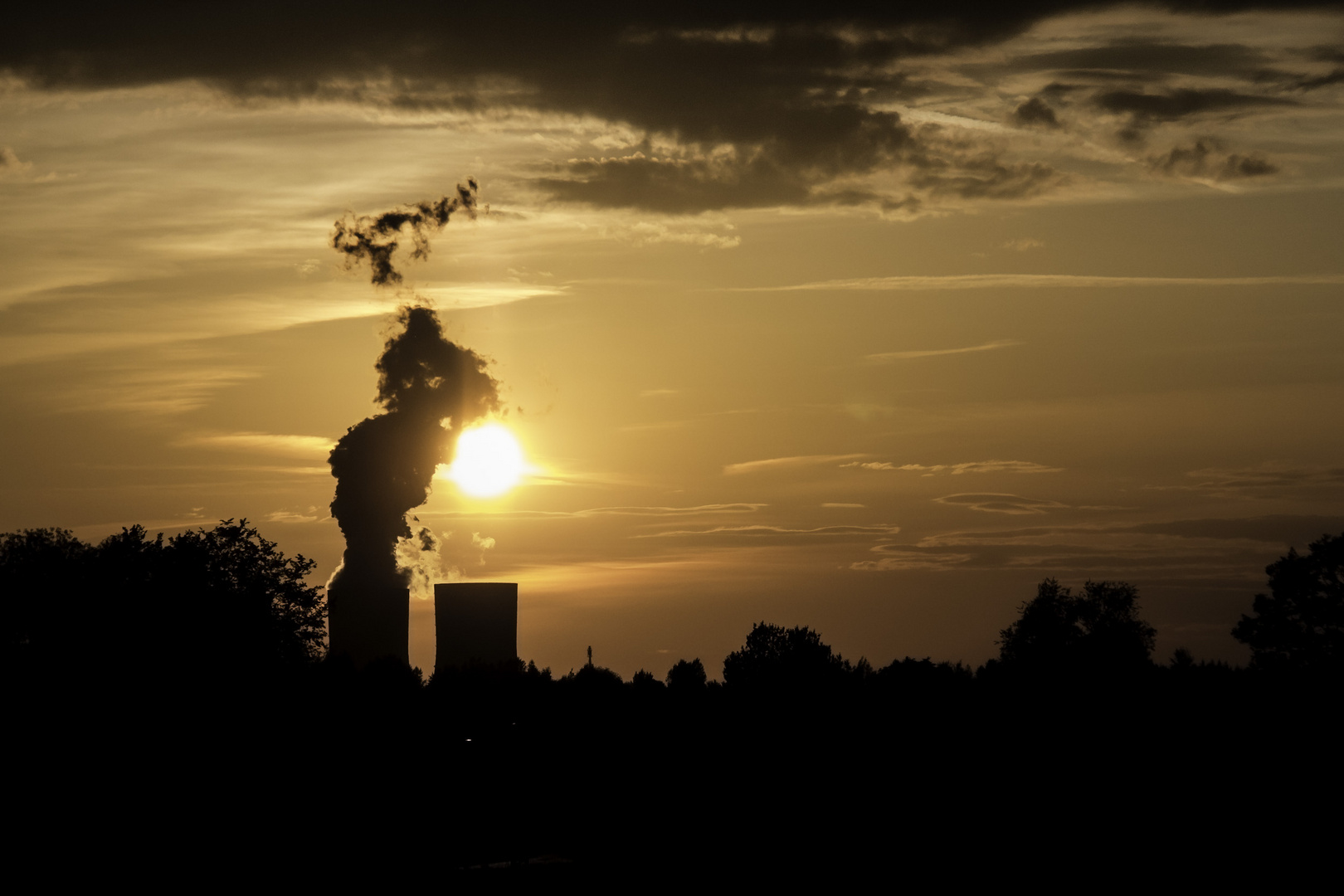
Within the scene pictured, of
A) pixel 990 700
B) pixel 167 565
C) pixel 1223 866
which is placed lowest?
pixel 1223 866

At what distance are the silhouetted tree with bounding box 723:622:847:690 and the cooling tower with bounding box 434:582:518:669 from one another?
2286cm

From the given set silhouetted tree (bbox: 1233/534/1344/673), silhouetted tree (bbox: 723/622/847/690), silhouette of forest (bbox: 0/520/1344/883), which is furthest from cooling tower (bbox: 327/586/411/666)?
silhouetted tree (bbox: 1233/534/1344/673)

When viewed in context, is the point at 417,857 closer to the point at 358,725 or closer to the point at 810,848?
the point at 810,848

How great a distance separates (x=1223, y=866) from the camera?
41.0 metres

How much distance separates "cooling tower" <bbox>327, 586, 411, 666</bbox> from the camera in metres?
90.5

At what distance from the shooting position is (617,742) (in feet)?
235

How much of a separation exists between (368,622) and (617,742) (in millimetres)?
25821

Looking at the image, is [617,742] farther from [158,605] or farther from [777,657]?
[777,657]

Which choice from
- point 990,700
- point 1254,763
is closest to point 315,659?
point 990,700

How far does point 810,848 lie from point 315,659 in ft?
118

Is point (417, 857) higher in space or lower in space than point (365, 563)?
lower

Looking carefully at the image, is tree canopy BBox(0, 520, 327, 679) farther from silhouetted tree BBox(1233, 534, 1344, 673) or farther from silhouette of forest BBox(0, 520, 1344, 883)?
silhouetted tree BBox(1233, 534, 1344, 673)

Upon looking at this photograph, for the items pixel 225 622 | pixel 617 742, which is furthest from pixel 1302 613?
pixel 225 622

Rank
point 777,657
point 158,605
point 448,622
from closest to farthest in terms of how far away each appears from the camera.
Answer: point 158,605, point 448,622, point 777,657
